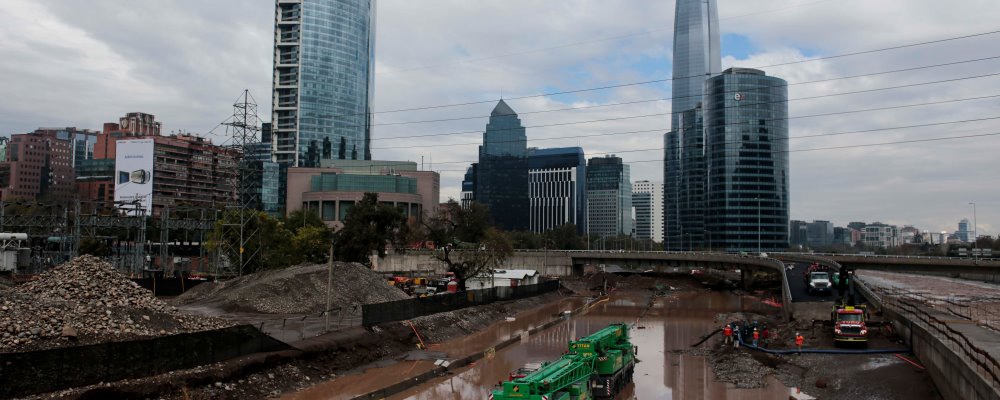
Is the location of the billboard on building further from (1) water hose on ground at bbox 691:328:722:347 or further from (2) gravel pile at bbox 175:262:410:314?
(1) water hose on ground at bbox 691:328:722:347

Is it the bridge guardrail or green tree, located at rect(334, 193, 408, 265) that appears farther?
green tree, located at rect(334, 193, 408, 265)

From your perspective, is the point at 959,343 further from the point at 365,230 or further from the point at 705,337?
the point at 365,230

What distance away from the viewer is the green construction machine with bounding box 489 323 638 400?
78.7 ft

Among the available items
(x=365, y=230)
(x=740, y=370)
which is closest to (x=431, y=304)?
(x=740, y=370)

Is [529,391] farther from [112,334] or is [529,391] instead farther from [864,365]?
[864,365]

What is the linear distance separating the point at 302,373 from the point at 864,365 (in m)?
29.9

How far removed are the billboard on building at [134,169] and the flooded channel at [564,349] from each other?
4337 inches

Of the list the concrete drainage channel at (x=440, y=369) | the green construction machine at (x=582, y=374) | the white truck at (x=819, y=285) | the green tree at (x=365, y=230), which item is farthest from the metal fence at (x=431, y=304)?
the white truck at (x=819, y=285)

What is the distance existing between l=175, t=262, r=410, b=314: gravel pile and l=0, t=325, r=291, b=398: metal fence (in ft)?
66.7

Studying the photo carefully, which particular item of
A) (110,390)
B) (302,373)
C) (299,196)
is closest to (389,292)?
(302,373)

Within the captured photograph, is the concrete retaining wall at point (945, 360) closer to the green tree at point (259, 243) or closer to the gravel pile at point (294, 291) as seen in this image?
the gravel pile at point (294, 291)

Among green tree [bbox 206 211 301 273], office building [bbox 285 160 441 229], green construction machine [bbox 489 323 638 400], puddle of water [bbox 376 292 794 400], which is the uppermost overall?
office building [bbox 285 160 441 229]

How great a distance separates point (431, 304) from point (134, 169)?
401 ft

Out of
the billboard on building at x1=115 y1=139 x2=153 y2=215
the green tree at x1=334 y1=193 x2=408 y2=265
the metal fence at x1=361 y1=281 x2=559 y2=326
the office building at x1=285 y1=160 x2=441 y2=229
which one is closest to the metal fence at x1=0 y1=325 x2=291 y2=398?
the metal fence at x1=361 y1=281 x2=559 y2=326
